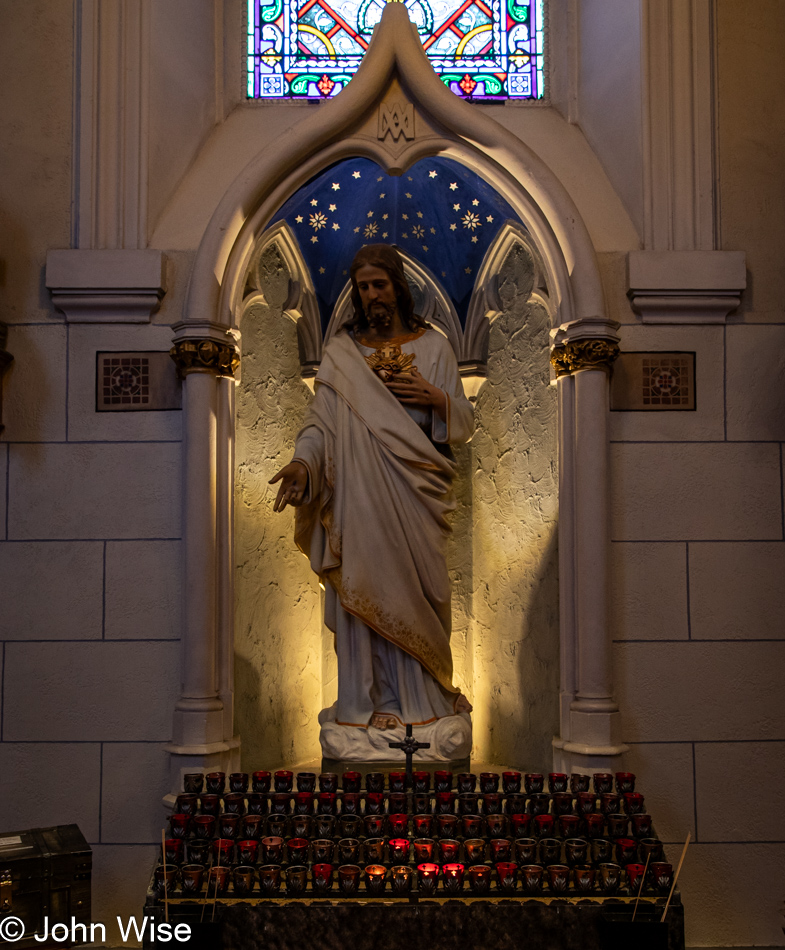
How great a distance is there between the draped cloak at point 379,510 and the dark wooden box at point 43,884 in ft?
5.21

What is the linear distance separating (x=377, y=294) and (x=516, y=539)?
1.39 meters

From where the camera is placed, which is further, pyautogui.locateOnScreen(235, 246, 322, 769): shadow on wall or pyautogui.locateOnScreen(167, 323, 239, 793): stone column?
pyautogui.locateOnScreen(235, 246, 322, 769): shadow on wall

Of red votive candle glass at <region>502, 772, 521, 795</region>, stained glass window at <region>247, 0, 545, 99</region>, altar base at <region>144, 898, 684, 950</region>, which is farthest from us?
stained glass window at <region>247, 0, 545, 99</region>

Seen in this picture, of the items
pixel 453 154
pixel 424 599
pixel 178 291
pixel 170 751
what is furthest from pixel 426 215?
pixel 170 751

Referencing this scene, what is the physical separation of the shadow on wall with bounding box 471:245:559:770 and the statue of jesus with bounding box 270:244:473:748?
0.46m

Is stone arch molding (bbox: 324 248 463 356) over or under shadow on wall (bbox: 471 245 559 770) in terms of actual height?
over

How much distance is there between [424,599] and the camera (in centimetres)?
439

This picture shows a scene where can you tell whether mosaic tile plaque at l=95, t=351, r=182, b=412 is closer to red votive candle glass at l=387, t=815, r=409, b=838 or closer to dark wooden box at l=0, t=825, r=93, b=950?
dark wooden box at l=0, t=825, r=93, b=950

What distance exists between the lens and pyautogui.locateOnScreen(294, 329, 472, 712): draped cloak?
171 inches

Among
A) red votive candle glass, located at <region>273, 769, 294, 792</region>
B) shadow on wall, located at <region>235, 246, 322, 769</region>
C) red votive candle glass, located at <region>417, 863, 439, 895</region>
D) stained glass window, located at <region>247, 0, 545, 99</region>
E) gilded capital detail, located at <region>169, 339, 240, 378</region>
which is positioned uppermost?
stained glass window, located at <region>247, 0, 545, 99</region>

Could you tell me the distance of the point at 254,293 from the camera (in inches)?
186

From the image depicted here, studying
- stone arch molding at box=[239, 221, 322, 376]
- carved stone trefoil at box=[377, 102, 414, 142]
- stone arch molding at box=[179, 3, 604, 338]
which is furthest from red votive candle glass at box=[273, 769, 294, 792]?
carved stone trefoil at box=[377, 102, 414, 142]

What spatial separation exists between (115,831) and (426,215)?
3278mm

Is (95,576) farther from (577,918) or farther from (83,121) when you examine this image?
(577,918)
